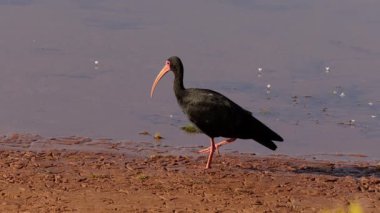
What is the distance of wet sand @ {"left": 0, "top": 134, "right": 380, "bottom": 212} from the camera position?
9.81m

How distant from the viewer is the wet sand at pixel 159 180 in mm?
9812

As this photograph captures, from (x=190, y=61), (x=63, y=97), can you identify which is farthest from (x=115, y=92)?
(x=190, y=61)

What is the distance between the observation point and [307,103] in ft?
47.8

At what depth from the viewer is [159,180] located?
10.7m

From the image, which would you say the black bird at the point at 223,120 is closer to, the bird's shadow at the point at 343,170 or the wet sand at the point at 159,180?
the wet sand at the point at 159,180

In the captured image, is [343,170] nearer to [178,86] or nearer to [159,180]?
[178,86]

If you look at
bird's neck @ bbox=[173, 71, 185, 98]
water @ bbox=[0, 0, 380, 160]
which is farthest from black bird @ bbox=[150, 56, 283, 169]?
water @ bbox=[0, 0, 380, 160]

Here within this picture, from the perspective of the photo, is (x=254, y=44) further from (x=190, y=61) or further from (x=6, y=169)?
(x=6, y=169)

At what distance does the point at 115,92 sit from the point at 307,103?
2725mm

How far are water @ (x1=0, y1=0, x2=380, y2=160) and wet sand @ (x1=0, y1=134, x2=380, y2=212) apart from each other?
2.06ft

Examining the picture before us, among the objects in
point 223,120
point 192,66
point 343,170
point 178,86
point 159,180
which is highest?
point 192,66

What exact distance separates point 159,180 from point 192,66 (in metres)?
5.43

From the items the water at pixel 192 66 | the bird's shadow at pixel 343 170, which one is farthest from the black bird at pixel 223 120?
the water at pixel 192 66

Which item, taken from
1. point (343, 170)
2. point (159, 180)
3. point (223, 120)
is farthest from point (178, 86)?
point (343, 170)
